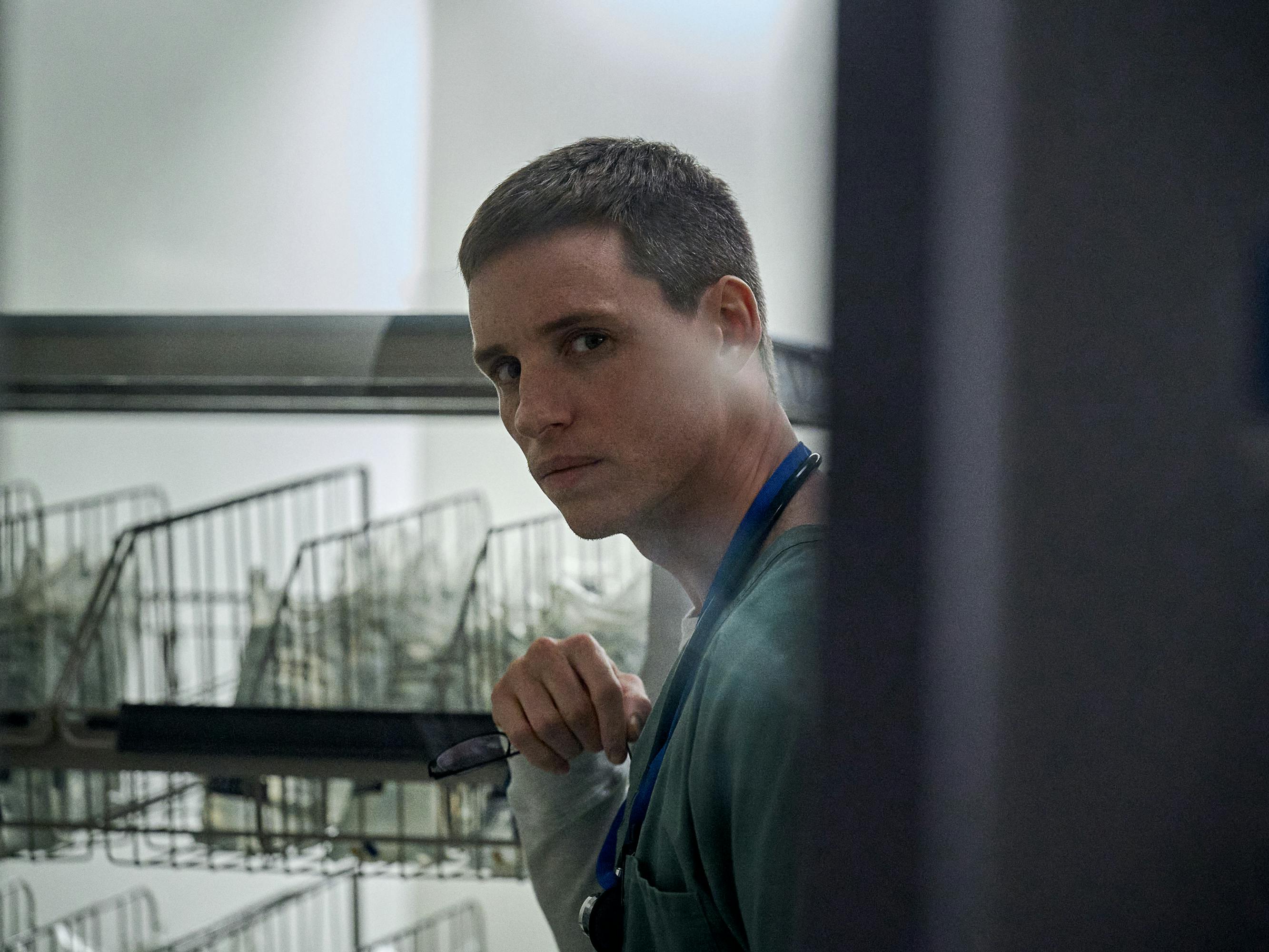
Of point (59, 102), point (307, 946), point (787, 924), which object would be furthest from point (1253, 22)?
point (307, 946)

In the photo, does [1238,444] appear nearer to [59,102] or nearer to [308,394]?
[308,394]

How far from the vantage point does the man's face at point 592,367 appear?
44 centimetres

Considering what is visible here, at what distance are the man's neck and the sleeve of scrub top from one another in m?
0.16

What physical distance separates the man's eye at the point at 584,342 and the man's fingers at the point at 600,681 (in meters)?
0.19

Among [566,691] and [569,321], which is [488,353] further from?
[566,691]

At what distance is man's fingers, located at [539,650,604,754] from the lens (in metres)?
0.54

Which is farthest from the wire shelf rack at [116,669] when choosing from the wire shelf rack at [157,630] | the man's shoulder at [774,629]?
→ the man's shoulder at [774,629]

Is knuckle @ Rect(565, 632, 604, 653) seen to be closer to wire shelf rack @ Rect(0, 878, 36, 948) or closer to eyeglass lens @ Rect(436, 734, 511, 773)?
eyeglass lens @ Rect(436, 734, 511, 773)

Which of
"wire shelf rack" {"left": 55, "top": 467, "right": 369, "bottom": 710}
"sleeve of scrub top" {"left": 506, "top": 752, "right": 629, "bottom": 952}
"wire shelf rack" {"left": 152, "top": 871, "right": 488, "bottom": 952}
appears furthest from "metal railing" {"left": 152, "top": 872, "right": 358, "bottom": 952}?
"sleeve of scrub top" {"left": 506, "top": 752, "right": 629, "bottom": 952}

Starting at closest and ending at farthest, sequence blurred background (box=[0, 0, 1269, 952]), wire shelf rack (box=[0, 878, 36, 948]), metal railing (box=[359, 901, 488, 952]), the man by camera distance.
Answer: blurred background (box=[0, 0, 1269, 952])
the man
wire shelf rack (box=[0, 878, 36, 948])
metal railing (box=[359, 901, 488, 952])

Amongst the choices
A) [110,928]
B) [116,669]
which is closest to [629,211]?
[116,669]

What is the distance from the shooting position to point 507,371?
460 mm

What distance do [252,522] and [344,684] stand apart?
136 cm

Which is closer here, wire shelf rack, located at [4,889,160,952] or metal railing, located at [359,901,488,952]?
wire shelf rack, located at [4,889,160,952]
